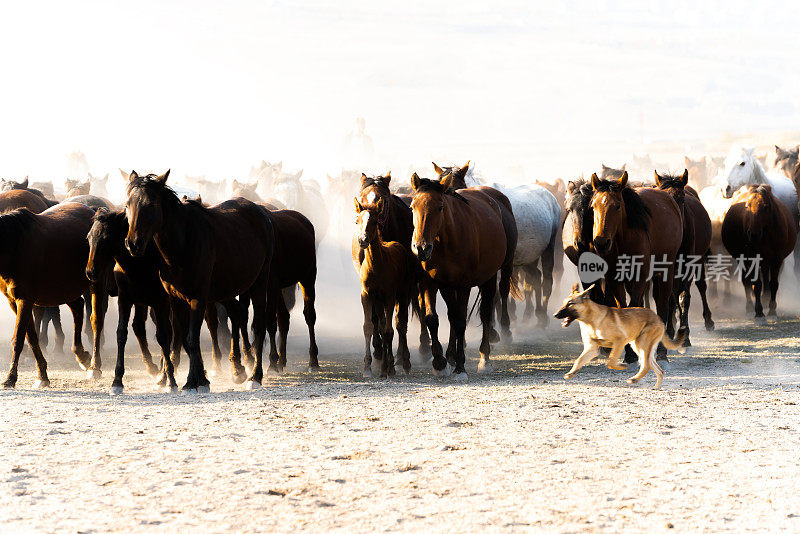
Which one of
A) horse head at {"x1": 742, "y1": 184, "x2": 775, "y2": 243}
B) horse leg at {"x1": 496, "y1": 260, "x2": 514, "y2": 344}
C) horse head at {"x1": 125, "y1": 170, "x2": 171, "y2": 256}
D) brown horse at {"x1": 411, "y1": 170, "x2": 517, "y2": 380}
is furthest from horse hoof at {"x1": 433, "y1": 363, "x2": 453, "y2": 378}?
horse head at {"x1": 742, "y1": 184, "x2": 775, "y2": 243}

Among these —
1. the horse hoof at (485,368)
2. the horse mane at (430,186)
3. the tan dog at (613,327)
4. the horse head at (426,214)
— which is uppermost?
the horse mane at (430,186)

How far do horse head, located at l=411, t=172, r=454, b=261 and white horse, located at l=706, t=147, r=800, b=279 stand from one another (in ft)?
29.2

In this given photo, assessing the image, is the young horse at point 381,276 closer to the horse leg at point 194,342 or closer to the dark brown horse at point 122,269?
the horse leg at point 194,342

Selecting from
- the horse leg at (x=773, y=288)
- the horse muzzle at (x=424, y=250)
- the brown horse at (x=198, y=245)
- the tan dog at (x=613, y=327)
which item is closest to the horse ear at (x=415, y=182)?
the horse muzzle at (x=424, y=250)

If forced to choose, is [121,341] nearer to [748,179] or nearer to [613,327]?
[613,327]

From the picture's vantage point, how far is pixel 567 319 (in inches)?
349

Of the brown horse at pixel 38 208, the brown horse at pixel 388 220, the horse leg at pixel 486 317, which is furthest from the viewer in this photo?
the brown horse at pixel 38 208

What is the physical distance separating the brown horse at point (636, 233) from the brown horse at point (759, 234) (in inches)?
197

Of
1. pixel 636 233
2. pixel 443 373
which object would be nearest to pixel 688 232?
pixel 636 233

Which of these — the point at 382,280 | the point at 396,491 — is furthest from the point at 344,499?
the point at 382,280

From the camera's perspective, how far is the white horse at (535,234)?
1527cm

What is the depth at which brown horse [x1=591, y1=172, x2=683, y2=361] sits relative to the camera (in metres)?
9.86

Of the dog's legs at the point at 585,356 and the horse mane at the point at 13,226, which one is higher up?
the horse mane at the point at 13,226

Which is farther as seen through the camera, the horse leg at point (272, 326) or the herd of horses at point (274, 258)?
the horse leg at point (272, 326)
